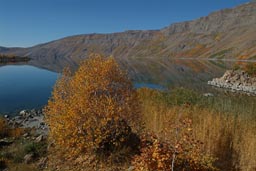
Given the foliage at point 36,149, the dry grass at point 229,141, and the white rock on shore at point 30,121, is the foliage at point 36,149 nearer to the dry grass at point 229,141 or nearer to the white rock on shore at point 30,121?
the dry grass at point 229,141

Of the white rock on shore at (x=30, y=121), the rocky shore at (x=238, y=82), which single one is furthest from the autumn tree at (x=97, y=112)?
the rocky shore at (x=238, y=82)

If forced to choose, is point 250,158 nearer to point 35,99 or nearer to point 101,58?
point 101,58

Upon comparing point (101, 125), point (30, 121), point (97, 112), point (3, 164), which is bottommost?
point (30, 121)

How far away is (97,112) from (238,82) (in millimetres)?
33749

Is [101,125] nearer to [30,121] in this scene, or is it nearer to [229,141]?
[229,141]

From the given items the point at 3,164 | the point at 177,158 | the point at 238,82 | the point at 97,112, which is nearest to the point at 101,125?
the point at 97,112

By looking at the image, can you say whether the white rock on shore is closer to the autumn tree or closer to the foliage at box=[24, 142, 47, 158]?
the foliage at box=[24, 142, 47, 158]

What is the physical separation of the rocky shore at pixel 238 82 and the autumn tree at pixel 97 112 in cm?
2676

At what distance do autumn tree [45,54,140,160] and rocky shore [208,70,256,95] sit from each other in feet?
87.8

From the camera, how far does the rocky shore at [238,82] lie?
3338cm

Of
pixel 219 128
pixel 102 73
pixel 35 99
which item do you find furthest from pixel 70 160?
pixel 35 99

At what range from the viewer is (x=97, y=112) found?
807 cm

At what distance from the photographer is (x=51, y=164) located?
29.5ft

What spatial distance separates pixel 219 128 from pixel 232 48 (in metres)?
178
